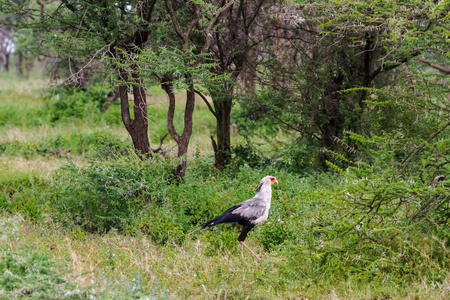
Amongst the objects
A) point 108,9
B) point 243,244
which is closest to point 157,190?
point 243,244

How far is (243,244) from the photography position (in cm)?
688

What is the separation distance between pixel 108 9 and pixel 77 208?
3724 mm

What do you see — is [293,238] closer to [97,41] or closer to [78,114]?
[97,41]

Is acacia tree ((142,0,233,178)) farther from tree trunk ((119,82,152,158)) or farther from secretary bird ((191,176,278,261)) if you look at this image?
secretary bird ((191,176,278,261))

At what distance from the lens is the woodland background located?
5.70 meters

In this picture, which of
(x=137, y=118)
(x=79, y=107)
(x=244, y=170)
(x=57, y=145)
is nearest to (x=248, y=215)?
(x=244, y=170)

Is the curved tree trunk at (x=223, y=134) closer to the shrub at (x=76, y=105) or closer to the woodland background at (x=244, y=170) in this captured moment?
the woodland background at (x=244, y=170)

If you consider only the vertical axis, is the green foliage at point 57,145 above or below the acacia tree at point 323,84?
below

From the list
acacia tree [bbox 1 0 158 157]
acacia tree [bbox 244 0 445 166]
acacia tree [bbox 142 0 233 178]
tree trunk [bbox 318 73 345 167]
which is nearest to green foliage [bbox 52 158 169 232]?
acacia tree [bbox 1 0 158 157]

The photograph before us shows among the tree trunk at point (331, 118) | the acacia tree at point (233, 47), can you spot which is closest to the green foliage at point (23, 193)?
the acacia tree at point (233, 47)

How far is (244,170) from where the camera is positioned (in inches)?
389

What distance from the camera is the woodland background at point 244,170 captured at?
5.70 metres

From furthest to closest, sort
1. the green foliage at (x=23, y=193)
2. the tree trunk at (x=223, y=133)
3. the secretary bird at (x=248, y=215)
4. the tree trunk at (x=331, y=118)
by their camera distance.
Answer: the tree trunk at (x=223, y=133)
the tree trunk at (x=331, y=118)
the green foliage at (x=23, y=193)
the secretary bird at (x=248, y=215)

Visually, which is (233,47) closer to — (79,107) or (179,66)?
(179,66)
